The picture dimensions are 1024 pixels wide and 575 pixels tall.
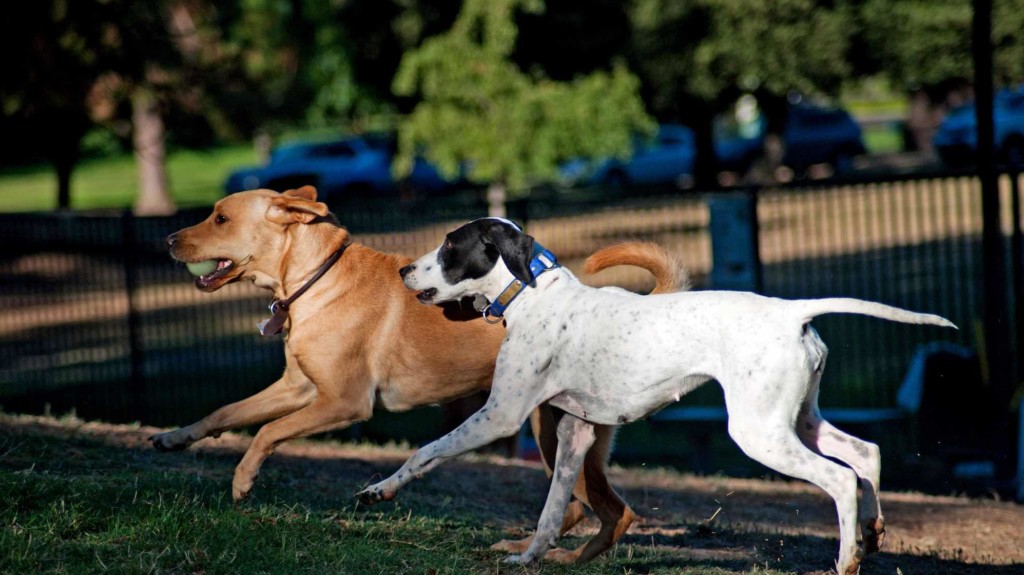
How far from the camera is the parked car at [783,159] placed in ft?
122

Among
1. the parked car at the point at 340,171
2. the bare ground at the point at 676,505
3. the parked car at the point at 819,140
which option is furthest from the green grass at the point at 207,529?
the parked car at the point at 819,140

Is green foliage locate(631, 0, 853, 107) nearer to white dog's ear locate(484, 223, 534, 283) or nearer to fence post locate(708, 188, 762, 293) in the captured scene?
fence post locate(708, 188, 762, 293)

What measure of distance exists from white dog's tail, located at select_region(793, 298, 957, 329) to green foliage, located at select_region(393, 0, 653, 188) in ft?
41.6

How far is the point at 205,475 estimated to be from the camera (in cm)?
648

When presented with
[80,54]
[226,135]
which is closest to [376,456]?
[80,54]

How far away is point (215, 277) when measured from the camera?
233 inches

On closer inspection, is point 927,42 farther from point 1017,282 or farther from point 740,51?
point 1017,282

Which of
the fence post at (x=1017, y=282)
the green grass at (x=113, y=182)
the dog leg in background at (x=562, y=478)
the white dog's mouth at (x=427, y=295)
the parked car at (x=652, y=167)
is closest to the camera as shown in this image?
the dog leg in background at (x=562, y=478)

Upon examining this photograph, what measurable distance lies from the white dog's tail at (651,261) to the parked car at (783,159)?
101ft

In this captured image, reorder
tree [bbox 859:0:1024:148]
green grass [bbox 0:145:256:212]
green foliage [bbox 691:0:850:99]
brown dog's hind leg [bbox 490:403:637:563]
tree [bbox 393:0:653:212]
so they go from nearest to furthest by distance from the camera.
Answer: brown dog's hind leg [bbox 490:403:637:563], tree [bbox 393:0:653:212], tree [bbox 859:0:1024:148], green foliage [bbox 691:0:850:99], green grass [bbox 0:145:256:212]

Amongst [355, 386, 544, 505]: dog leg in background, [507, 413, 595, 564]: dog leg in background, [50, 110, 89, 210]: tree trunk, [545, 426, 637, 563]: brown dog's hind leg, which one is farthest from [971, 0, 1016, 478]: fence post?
[50, 110, 89, 210]: tree trunk

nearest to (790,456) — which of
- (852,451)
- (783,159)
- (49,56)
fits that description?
(852,451)

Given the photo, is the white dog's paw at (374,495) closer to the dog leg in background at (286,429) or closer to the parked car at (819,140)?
the dog leg in background at (286,429)

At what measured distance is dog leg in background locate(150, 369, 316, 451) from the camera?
18.7ft
